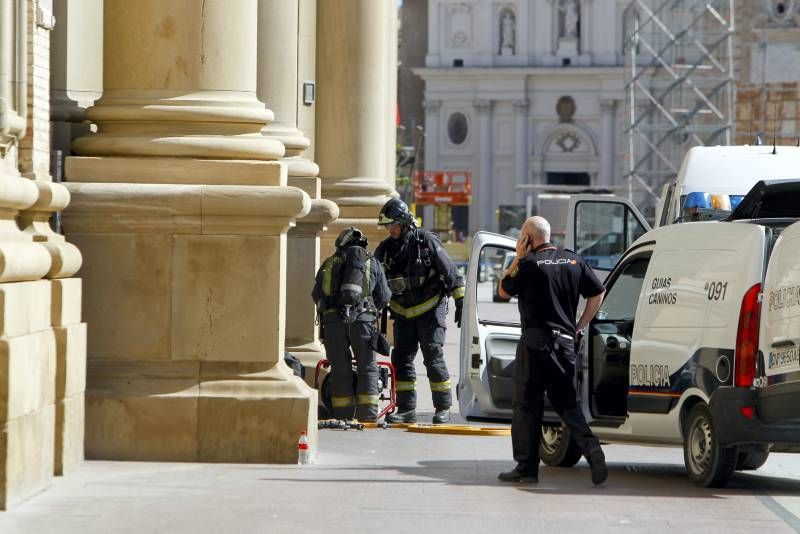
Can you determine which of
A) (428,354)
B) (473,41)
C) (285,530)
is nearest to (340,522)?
(285,530)

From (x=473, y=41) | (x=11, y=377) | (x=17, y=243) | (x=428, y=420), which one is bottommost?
(x=428, y=420)

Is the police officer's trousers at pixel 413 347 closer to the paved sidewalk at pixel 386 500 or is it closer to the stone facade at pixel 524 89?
the paved sidewalk at pixel 386 500

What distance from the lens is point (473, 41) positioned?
394ft

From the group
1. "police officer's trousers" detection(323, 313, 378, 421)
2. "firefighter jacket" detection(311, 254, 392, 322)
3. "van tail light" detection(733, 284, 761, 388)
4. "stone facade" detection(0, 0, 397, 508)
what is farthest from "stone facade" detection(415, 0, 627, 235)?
"van tail light" detection(733, 284, 761, 388)

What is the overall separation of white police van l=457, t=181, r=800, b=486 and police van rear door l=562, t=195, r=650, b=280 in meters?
1.36

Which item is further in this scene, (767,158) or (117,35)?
(767,158)

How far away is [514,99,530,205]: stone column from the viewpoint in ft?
391

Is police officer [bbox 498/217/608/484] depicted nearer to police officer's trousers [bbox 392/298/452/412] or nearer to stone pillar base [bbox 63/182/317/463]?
stone pillar base [bbox 63/182/317/463]

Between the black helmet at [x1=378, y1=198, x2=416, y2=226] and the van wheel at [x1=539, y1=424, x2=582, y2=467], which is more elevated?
the black helmet at [x1=378, y1=198, x2=416, y2=226]

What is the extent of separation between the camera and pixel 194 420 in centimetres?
1093

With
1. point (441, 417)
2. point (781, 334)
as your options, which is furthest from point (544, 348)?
point (441, 417)

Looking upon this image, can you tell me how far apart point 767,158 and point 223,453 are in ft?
25.3

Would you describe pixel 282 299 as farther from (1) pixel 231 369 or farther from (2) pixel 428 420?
(2) pixel 428 420

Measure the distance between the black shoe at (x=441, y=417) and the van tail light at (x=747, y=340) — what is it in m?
4.81
